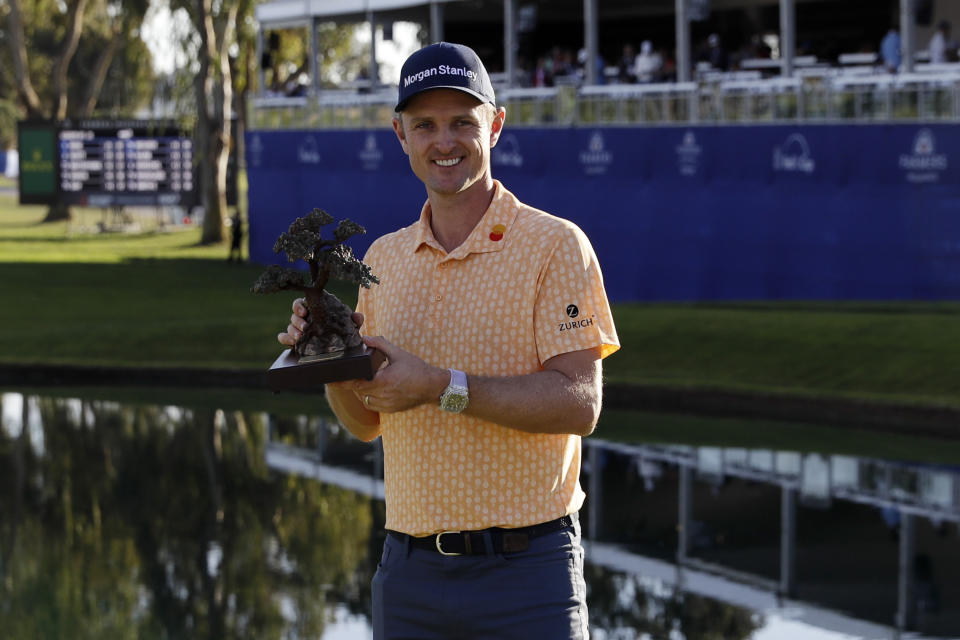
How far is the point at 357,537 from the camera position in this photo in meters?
11.0

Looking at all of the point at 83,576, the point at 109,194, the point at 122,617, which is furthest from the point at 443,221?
the point at 109,194

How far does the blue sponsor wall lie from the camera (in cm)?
2202

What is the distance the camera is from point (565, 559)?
383cm

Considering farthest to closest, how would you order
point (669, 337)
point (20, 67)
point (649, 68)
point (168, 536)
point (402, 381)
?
1. point (20, 67)
2. point (649, 68)
3. point (669, 337)
4. point (168, 536)
5. point (402, 381)

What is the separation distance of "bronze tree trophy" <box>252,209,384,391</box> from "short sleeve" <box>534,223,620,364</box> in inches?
15.3

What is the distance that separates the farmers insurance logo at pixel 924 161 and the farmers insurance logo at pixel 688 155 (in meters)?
3.86

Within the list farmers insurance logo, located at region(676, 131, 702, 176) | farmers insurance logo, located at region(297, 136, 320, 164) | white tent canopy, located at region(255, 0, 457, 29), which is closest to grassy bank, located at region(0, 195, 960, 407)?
farmers insurance logo, located at region(676, 131, 702, 176)

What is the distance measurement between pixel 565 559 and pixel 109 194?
126ft

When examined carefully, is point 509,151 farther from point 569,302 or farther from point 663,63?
point 569,302

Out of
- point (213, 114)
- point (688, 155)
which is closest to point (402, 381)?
point (688, 155)

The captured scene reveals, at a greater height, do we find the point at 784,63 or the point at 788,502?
the point at 784,63

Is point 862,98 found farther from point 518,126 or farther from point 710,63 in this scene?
point 518,126

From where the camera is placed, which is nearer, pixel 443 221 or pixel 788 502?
pixel 443 221

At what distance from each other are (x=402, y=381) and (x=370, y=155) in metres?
29.4
